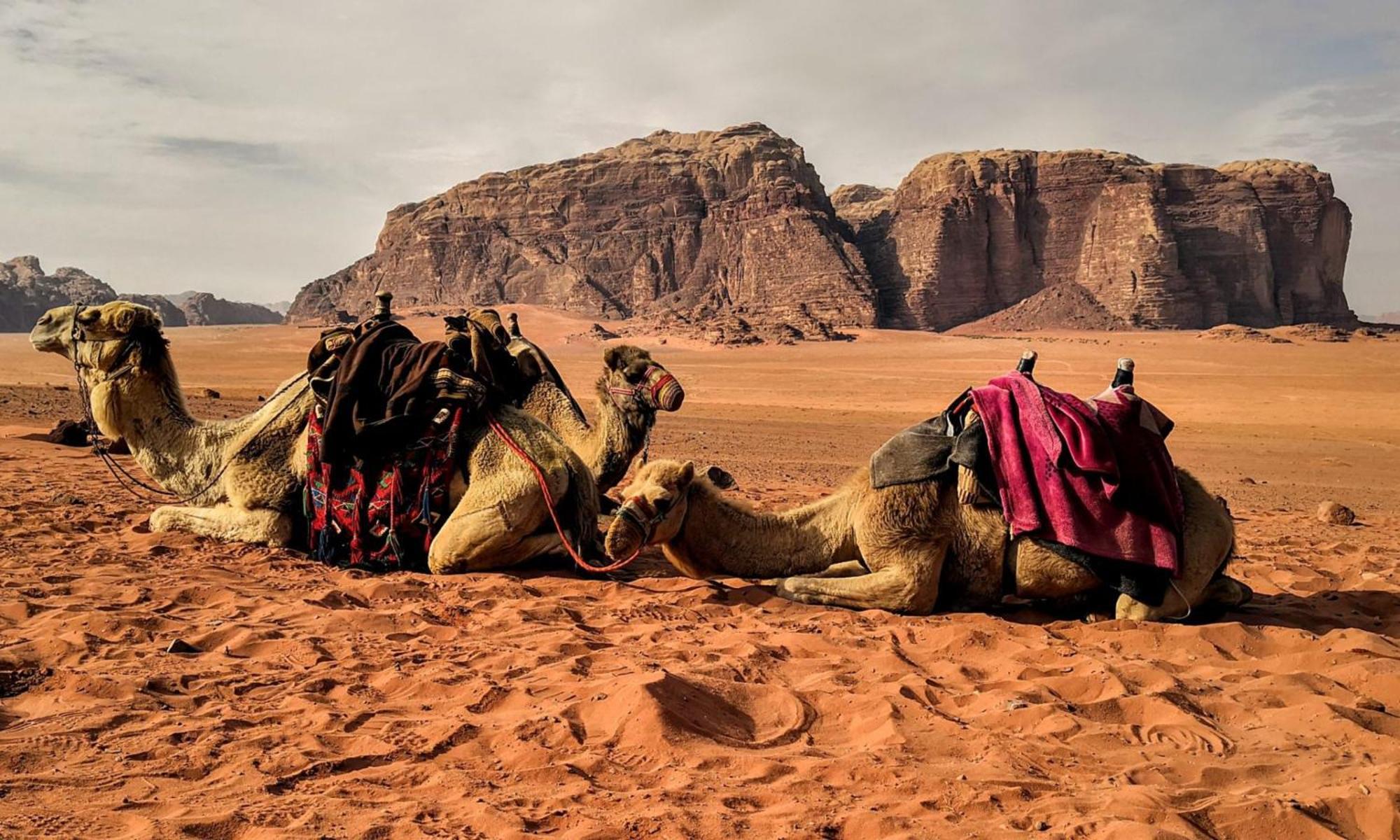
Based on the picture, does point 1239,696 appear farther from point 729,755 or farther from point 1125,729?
point 729,755

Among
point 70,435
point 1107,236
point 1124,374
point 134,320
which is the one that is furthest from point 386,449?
point 1107,236

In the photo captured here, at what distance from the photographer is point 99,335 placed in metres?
6.68

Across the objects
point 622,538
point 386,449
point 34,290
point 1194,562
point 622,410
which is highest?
point 34,290

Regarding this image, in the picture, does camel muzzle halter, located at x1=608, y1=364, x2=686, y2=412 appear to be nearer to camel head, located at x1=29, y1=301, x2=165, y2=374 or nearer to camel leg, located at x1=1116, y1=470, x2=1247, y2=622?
camel leg, located at x1=1116, y1=470, x2=1247, y2=622

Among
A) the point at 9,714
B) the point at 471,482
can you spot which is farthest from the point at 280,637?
the point at 471,482

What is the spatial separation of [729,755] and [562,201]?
118101 mm

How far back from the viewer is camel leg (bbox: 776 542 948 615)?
5.48 metres

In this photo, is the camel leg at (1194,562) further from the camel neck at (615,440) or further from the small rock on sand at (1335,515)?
the small rock on sand at (1335,515)

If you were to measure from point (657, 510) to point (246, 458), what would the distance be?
3.06 m

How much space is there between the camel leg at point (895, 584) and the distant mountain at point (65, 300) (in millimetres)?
115601

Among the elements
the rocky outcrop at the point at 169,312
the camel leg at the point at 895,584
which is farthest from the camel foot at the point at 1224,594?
the rocky outcrop at the point at 169,312

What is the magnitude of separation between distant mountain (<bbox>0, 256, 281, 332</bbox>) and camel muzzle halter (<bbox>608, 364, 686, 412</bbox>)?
113515 mm

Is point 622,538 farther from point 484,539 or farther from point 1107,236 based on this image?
point 1107,236

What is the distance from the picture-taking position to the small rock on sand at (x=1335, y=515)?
988cm
